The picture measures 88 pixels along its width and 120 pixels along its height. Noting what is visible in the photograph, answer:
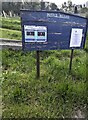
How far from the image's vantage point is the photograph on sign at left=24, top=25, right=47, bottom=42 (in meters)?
3.71

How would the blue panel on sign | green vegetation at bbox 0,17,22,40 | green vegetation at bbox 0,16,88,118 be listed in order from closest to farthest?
green vegetation at bbox 0,16,88,118, the blue panel on sign, green vegetation at bbox 0,17,22,40

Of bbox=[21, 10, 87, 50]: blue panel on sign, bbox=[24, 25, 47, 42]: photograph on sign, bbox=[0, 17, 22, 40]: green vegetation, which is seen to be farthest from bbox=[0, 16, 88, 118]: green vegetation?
bbox=[0, 17, 22, 40]: green vegetation

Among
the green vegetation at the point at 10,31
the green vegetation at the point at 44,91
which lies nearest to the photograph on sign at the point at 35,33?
the green vegetation at the point at 44,91

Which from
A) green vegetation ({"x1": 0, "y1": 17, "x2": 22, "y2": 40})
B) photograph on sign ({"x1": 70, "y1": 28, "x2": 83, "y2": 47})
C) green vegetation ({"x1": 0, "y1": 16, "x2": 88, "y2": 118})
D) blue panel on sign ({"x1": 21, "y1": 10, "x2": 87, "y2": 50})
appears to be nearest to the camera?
green vegetation ({"x1": 0, "y1": 16, "x2": 88, "y2": 118})

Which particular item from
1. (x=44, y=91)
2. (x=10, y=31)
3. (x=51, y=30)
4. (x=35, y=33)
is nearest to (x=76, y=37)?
(x=51, y=30)

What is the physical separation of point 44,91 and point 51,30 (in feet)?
3.46

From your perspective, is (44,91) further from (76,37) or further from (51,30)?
(76,37)

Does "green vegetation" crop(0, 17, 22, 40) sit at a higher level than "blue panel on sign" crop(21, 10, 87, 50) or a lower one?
lower

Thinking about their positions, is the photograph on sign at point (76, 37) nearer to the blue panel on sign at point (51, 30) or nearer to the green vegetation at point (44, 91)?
the blue panel on sign at point (51, 30)

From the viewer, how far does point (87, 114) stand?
3.30 meters

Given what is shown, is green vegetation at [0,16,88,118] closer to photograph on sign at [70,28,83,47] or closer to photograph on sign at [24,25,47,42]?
photograph on sign at [70,28,83,47]

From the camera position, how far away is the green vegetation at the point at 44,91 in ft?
10.6

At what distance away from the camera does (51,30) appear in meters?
3.93

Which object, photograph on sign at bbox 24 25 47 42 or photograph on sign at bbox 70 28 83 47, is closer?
photograph on sign at bbox 24 25 47 42
